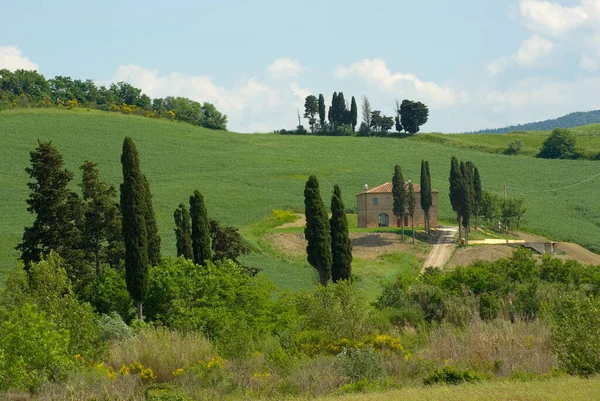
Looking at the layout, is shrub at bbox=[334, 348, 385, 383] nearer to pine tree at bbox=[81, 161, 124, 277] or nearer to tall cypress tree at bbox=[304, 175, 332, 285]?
pine tree at bbox=[81, 161, 124, 277]

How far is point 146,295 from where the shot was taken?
135 ft

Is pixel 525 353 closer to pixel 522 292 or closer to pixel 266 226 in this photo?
pixel 522 292

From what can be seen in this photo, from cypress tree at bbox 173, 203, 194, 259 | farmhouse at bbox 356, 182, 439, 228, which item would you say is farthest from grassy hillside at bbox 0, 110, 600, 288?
cypress tree at bbox 173, 203, 194, 259

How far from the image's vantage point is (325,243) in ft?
170

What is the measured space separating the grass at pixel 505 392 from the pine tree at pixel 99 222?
A: 2551 centimetres

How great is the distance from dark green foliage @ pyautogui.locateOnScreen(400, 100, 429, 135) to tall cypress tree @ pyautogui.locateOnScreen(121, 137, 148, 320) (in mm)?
137086

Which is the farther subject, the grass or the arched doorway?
the arched doorway

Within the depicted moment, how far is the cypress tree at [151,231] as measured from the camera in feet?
149

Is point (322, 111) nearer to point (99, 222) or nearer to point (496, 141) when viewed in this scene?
point (496, 141)

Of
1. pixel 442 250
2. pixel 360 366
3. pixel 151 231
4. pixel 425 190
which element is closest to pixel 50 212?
pixel 151 231

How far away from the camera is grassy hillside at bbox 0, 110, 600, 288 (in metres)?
99.6

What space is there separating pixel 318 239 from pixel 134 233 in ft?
46.5

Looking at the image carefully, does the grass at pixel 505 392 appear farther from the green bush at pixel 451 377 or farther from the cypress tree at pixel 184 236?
the cypress tree at pixel 184 236

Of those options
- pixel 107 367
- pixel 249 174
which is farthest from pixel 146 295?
pixel 249 174
